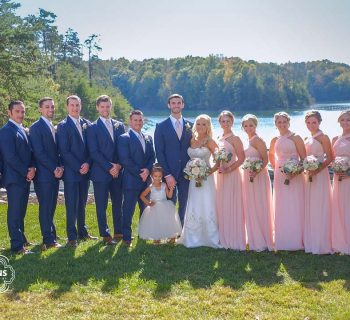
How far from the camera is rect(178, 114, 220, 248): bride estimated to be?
27.2 feet

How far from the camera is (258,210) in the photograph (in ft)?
26.7

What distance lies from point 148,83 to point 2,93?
78640 millimetres

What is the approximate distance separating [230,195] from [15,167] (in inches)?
145

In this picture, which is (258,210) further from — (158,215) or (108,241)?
(108,241)

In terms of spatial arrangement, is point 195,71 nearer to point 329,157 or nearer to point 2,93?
point 2,93

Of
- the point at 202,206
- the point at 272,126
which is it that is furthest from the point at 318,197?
Answer: the point at 272,126

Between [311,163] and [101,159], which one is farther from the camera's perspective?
[101,159]

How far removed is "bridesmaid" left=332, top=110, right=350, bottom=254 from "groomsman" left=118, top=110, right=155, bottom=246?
Result: 3.30m

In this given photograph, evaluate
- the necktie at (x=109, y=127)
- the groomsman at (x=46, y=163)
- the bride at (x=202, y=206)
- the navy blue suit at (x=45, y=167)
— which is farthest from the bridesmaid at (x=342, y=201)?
the navy blue suit at (x=45, y=167)

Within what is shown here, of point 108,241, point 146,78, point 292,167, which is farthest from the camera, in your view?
point 146,78

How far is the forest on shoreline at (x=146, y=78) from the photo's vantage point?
72.4ft

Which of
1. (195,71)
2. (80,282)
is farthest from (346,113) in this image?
(195,71)

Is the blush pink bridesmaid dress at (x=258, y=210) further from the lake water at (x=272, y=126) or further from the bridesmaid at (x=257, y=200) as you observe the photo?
the lake water at (x=272, y=126)

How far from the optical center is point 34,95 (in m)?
23.4
